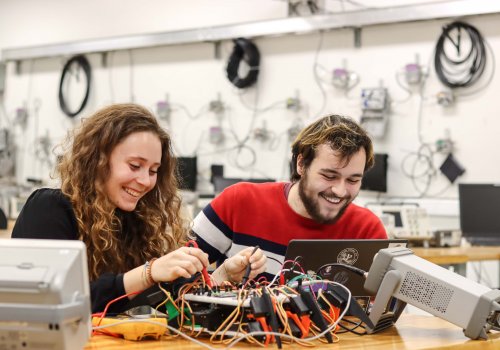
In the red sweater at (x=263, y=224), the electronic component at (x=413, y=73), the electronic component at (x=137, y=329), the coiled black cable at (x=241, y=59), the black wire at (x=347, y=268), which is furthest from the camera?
the coiled black cable at (x=241, y=59)

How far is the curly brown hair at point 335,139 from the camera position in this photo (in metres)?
2.70

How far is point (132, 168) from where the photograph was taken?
2.39m

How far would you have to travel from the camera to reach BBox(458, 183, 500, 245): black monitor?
5.70 meters

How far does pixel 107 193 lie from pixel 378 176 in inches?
184

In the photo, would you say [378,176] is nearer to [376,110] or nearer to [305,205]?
[376,110]

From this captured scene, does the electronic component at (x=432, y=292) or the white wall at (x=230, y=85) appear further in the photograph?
the white wall at (x=230, y=85)

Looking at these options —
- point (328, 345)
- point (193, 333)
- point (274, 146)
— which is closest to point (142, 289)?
point (193, 333)

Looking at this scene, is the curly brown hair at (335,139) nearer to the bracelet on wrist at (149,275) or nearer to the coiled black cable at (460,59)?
the bracelet on wrist at (149,275)

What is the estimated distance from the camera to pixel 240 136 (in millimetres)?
7930

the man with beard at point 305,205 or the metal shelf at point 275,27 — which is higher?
the metal shelf at point 275,27

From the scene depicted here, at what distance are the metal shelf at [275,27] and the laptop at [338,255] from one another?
4.59 metres

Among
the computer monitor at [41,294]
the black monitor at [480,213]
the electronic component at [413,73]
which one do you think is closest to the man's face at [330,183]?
the computer monitor at [41,294]

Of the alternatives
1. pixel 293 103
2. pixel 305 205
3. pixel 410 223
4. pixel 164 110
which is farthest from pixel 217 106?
pixel 305 205

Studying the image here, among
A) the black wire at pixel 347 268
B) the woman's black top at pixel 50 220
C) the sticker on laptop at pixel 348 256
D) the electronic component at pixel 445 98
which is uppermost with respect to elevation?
the electronic component at pixel 445 98
